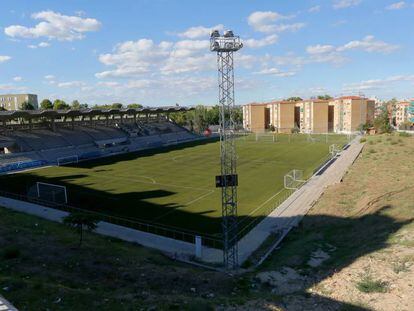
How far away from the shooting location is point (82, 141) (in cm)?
8494

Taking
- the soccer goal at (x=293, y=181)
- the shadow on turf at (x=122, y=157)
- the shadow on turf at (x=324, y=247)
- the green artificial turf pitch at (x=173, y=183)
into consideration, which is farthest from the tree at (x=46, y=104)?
the shadow on turf at (x=324, y=247)

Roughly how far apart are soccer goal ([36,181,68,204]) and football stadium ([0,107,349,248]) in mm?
38

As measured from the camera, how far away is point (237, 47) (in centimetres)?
2180

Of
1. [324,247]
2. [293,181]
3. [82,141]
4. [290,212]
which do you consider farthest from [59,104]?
[324,247]

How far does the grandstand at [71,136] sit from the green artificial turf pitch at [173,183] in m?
8.12

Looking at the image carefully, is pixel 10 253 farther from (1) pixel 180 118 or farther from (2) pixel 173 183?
(1) pixel 180 118

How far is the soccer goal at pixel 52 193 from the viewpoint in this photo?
38.7m

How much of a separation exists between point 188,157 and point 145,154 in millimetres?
11181

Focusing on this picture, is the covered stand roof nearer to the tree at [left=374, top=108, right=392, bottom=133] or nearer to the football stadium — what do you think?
the football stadium

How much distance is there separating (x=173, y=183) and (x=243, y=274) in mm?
28596

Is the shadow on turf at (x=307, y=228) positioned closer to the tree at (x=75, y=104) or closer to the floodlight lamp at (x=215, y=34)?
the floodlight lamp at (x=215, y=34)

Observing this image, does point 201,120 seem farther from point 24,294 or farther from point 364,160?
point 24,294

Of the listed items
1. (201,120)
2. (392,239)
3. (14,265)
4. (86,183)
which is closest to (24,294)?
(14,265)

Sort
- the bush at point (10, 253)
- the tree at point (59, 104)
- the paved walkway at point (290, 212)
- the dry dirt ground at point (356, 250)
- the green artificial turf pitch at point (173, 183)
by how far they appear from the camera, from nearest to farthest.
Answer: the dry dirt ground at point (356, 250) → the bush at point (10, 253) → the paved walkway at point (290, 212) → the green artificial turf pitch at point (173, 183) → the tree at point (59, 104)
